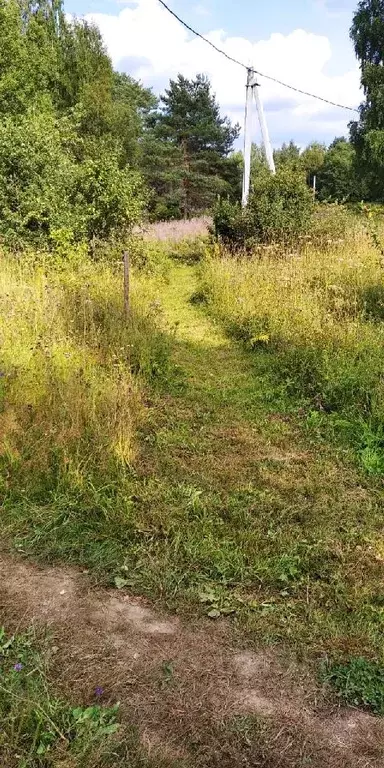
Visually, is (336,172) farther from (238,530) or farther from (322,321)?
(238,530)

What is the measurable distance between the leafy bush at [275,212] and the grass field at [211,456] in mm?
Answer: 3880

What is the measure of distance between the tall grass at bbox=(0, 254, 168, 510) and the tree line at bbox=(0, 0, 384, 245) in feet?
7.63

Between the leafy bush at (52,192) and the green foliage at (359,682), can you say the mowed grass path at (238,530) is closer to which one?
the green foliage at (359,682)

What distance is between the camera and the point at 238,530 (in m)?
3.11

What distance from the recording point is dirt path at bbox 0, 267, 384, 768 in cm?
186

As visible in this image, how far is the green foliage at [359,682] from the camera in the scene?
2.06 m

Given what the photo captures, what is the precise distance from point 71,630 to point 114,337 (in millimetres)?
3784

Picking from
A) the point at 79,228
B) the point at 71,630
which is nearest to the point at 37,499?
the point at 71,630

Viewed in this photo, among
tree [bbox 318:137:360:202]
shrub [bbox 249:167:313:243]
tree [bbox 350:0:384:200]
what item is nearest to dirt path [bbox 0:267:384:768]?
shrub [bbox 249:167:313:243]

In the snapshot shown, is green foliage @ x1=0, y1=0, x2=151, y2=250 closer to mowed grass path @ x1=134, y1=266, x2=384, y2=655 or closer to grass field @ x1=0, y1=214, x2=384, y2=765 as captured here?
grass field @ x1=0, y1=214, x2=384, y2=765

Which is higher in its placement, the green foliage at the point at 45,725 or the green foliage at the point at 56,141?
the green foliage at the point at 56,141

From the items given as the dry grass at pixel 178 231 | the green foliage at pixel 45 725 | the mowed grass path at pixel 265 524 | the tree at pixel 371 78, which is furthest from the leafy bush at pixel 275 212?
the tree at pixel 371 78

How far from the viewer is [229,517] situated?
325cm

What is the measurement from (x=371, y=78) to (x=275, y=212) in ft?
60.3
